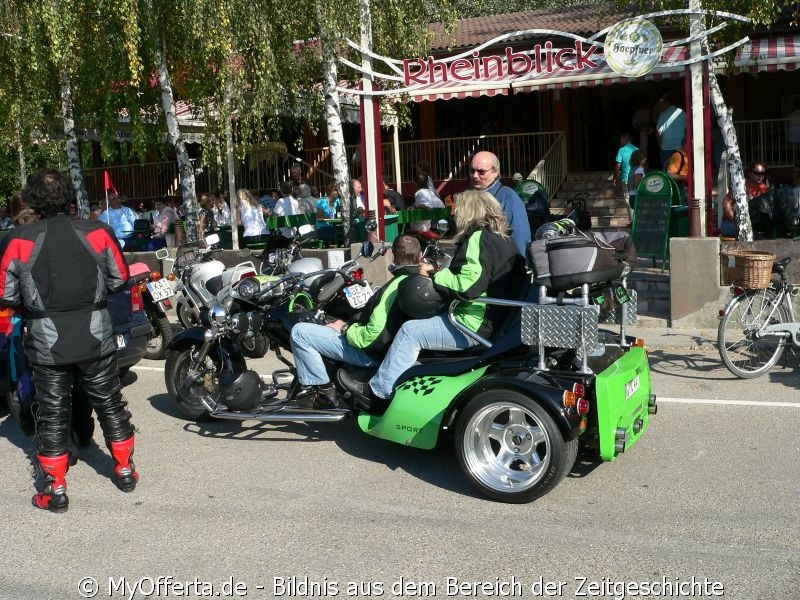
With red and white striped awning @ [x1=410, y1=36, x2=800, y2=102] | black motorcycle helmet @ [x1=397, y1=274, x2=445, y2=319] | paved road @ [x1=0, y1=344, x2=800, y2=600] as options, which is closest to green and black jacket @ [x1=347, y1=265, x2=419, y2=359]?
black motorcycle helmet @ [x1=397, y1=274, x2=445, y2=319]

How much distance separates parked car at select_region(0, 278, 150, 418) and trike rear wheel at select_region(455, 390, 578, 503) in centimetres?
328

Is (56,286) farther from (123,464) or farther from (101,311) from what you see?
(123,464)

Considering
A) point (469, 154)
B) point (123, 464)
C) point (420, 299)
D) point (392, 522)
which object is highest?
point (469, 154)

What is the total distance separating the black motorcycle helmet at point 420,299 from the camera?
19.8 feet

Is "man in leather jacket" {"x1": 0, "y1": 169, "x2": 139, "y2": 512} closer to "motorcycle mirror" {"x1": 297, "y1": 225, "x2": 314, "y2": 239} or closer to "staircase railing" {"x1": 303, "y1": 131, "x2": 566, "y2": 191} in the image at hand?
"motorcycle mirror" {"x1": 297, "y1": 225, "x2": 314, "y2": 239}

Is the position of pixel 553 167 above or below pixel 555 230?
above

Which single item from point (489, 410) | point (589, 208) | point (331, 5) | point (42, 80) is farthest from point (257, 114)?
point (489, 410)

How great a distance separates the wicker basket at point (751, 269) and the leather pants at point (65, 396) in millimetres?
5265

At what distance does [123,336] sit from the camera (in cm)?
759

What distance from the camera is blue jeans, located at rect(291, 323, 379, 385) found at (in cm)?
648

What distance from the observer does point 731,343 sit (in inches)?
332

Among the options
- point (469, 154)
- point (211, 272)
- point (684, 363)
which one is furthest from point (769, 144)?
point (211, 272)

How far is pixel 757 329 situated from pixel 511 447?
12.3 ft

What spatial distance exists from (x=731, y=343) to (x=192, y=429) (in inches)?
178
